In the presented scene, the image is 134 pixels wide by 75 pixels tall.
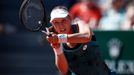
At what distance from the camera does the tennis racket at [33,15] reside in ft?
22.6

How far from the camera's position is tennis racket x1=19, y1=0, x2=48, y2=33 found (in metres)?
6.89

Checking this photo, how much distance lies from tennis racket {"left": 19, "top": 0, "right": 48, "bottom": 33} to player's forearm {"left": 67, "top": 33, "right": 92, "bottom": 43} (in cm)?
32

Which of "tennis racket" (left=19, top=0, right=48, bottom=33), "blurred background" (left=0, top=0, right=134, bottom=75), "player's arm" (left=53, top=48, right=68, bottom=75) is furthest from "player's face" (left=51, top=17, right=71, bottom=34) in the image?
"blurred background" (left=0, top=0, right=134, bottom=75)

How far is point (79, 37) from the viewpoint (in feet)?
22.5

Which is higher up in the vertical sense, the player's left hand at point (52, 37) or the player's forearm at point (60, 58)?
the player's left hand at point (52, 37)

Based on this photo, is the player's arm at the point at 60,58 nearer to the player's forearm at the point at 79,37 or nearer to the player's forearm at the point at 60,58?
the player's forearm at the point at 60,58

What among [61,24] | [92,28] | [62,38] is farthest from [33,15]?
[92,28]

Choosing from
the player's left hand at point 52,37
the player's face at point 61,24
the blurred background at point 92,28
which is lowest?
the blurred background at point 92,28

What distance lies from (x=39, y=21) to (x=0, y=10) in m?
6.30

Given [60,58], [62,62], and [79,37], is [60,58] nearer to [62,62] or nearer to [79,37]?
[62,62]

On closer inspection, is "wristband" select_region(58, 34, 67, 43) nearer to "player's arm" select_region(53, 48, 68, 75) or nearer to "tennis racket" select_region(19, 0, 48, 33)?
"tennis racket" select_region(19, 0, 48, 33)

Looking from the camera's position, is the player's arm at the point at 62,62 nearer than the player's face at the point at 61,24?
No

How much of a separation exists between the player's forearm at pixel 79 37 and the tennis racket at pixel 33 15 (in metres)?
0.32

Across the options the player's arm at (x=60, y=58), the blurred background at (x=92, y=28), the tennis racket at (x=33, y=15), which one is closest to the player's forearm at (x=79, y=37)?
the player's arm at (x=60, y=58)
